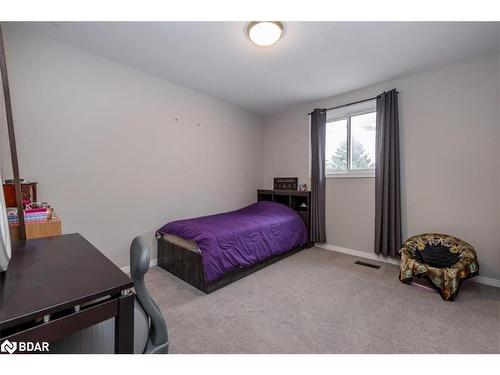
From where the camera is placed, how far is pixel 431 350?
1.43 metres

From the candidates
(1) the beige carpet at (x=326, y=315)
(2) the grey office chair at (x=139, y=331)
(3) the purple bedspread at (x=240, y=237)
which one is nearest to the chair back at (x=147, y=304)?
(2) the grey office chair at (x=139, y=331)

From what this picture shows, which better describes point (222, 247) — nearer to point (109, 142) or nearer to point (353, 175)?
point (109, 142)

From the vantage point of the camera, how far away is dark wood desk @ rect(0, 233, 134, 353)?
0.58 m

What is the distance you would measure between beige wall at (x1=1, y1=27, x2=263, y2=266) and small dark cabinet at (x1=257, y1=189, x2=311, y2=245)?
1.04 metres

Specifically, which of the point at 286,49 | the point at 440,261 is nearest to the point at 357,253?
the point at 440,261

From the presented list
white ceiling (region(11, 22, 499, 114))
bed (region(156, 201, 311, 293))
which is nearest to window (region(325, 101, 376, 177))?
white ceiling (region(11, 22, 499, 114))

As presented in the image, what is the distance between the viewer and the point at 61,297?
2.10 ft

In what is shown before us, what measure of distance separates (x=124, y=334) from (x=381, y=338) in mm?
1648

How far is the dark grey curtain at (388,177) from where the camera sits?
282 centimetres

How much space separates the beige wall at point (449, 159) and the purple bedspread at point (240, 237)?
3.29ft

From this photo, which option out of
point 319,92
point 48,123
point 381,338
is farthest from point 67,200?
point 319,92

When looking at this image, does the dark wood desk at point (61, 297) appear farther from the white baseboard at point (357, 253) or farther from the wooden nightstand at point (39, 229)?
the white baseboard at point (357, 253)

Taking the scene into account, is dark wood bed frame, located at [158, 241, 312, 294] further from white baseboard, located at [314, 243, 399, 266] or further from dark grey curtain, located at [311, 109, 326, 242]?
white baseboard, located at [314, 243, 399, 266]

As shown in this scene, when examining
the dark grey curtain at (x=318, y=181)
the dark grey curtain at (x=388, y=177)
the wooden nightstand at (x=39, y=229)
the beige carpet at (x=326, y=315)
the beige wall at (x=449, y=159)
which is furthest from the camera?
the dark grey curtain at (x=318, y=181)
